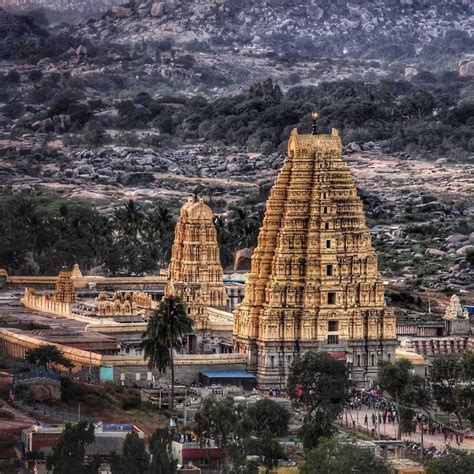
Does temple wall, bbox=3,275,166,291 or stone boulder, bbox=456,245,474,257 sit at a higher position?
stone boulder, bbox=456,245,474,257

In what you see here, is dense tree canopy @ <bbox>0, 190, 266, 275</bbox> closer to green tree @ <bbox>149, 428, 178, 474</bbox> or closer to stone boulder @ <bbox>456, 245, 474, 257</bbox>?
stone boulder @ <bbox>456, 245, 474, 257</bbox>

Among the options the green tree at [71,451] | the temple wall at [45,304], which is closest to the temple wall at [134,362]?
the temple wall at [45,304]

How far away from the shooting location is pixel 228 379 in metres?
114

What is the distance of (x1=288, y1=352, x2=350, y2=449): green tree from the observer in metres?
104

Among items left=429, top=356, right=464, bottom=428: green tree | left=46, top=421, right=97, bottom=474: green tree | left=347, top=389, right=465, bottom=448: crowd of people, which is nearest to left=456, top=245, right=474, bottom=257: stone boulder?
left=347, top=389, right=465, bottom=448: crowd of people

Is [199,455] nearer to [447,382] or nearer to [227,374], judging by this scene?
[447,382]

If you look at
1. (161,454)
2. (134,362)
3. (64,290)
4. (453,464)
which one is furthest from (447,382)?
(64,290)

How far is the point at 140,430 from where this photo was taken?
9494 centimetres

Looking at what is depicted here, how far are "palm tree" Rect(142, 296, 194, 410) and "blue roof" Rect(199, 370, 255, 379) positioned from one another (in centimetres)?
253

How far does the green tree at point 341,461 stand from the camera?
85438mm

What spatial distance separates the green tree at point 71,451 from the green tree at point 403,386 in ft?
61.0

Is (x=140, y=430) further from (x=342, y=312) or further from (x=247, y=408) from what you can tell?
(x=342, y=312)

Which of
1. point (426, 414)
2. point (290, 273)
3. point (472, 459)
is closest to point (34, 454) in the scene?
point (472, 459)

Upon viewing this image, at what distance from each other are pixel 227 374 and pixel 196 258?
15.5 metres
